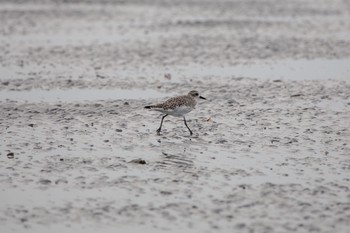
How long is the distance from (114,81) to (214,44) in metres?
7.85

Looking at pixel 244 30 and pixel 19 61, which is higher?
pixel 244 30

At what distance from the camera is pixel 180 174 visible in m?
11.2

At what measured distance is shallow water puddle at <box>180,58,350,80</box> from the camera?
20.3m

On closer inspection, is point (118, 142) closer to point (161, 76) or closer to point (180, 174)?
point (180, 174)

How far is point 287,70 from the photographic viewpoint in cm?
2133

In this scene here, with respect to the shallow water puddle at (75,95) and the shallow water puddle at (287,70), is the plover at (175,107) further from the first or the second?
the shallow water puddle at (287,70)

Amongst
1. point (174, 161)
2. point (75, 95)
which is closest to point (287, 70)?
point (75, 95)

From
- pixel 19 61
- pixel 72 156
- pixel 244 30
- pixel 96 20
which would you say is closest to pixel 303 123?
pixel 72 156

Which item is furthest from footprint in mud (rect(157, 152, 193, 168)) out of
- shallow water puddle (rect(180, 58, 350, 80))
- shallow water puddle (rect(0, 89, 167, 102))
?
shallow water puddle (rect(180, 58, 350, 80))

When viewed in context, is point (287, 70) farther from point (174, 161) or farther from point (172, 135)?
point (174, 161)

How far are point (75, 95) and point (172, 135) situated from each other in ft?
15.5

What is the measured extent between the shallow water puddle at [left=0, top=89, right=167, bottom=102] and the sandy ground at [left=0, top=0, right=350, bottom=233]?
55mm

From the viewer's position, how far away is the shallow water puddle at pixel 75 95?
56.3 ft

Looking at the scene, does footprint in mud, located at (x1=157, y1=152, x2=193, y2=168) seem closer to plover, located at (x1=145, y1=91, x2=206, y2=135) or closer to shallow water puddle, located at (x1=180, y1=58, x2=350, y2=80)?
plover, located at (x1=145, y1=91, x2=206, y2=135)
